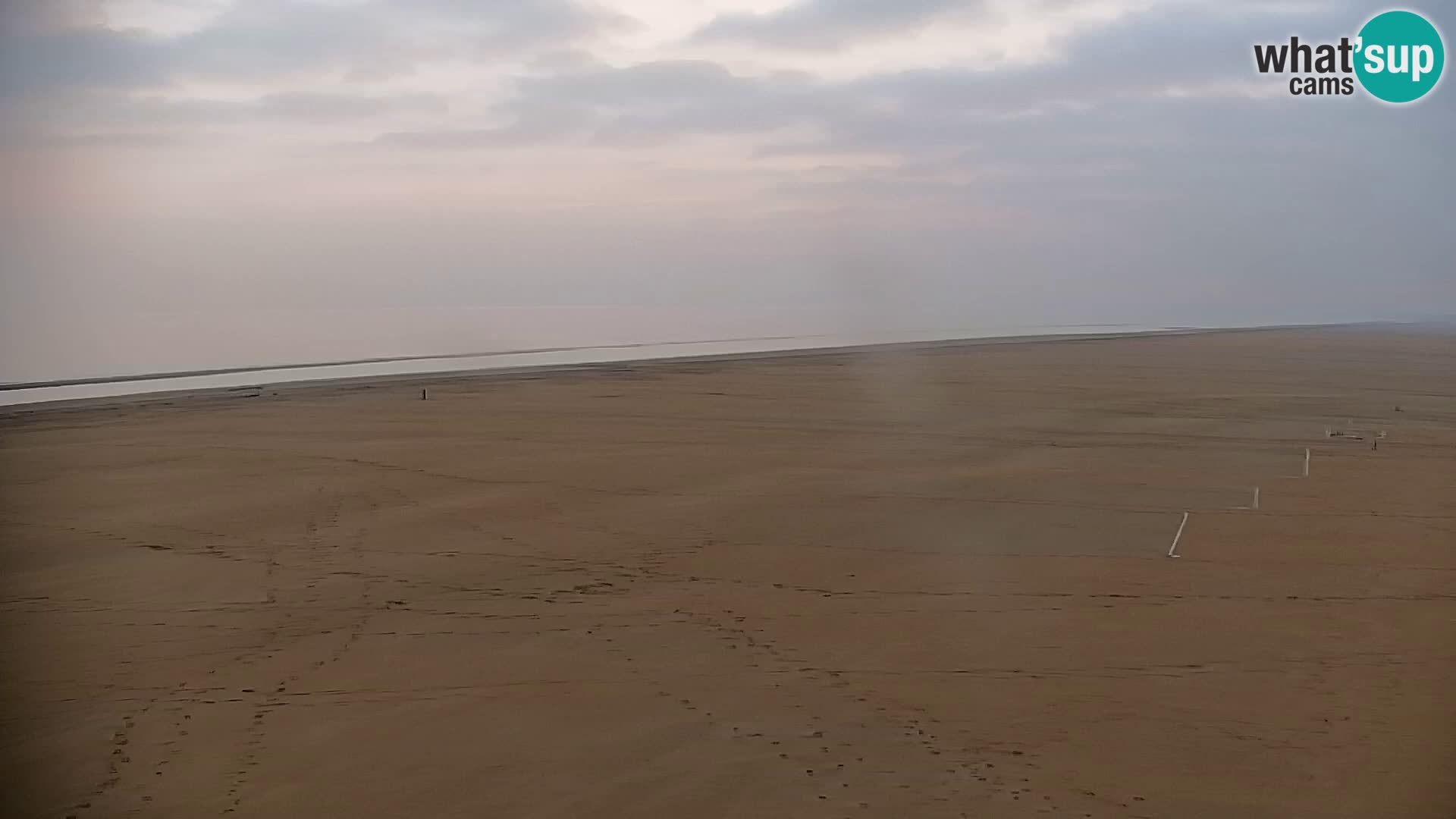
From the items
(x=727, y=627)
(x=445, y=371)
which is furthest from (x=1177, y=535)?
(x=445, y=371)

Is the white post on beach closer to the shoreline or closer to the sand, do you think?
Answer: the sand

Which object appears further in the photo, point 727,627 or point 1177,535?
point 1177,535

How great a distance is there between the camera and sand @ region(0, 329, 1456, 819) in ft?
7.93

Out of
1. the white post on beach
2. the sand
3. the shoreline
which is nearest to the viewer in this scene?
the sand

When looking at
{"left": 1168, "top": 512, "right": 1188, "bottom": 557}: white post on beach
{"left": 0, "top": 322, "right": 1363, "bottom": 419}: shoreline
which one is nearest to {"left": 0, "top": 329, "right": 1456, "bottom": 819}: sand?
{"left": 1168, "top": 512, "right": 1188, "bottom": 557}: white post on beach

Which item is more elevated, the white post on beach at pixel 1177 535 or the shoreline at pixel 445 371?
the shoreline at pixel 445 371

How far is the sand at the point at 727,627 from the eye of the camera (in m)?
2.42

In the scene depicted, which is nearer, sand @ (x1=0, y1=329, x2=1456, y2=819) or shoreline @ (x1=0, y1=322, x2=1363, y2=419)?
sand @ (x1=0, y1=329, x2=1456, y2=819)

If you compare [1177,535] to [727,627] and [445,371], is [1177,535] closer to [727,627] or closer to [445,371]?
[727,627]

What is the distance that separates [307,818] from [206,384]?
27.9 ft

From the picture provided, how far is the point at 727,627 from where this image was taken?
3373 millimetres

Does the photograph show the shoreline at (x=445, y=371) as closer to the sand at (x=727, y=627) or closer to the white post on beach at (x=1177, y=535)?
the sand at (x=727, y=627)

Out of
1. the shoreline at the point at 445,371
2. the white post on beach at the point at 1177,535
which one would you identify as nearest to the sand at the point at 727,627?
the white post on beach at the point at 1177,535

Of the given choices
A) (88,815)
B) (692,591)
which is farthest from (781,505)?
→ (88,815)
